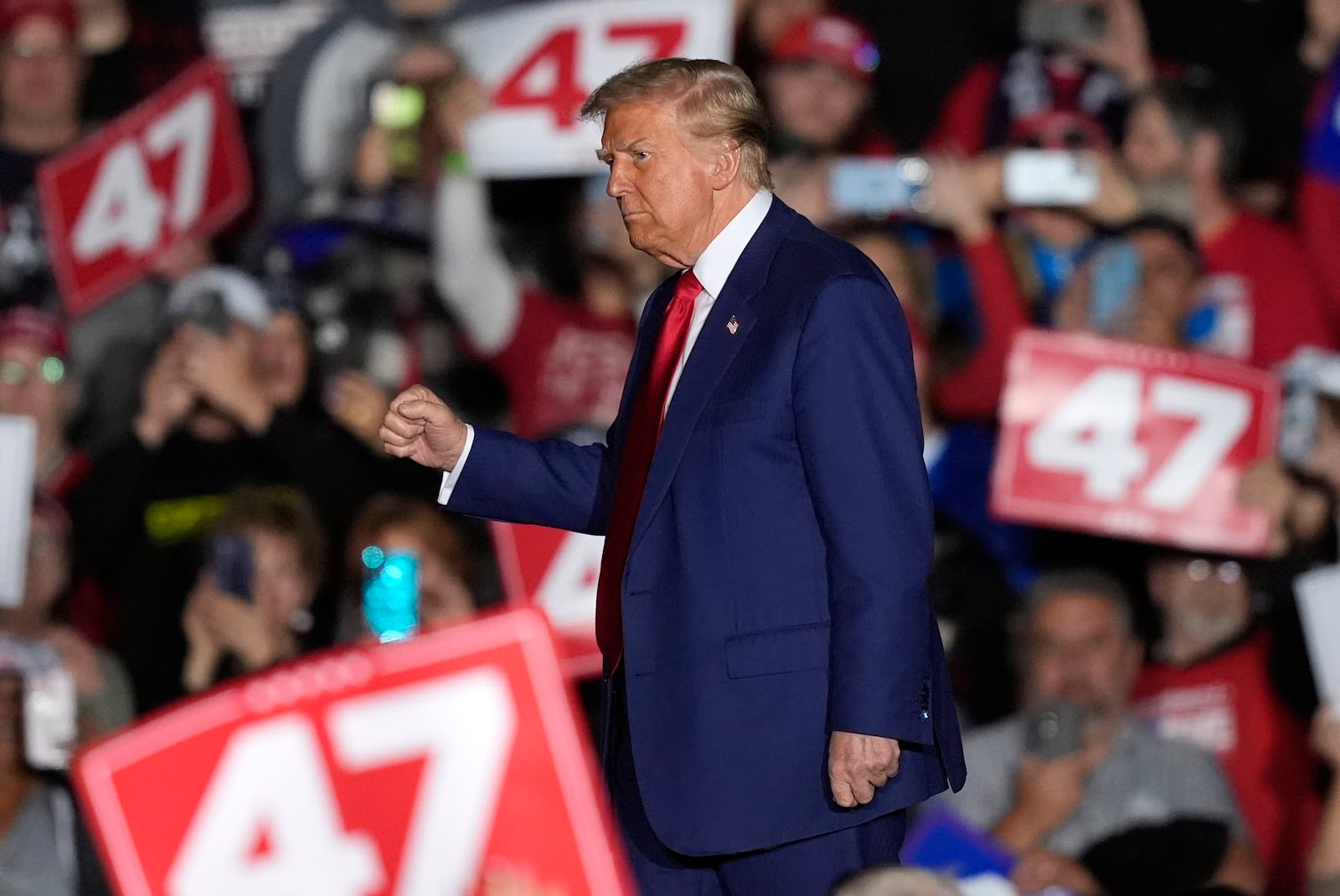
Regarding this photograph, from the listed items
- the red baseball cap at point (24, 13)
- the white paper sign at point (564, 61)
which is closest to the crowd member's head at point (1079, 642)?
Answer: the white paper sign at point (564, 61)

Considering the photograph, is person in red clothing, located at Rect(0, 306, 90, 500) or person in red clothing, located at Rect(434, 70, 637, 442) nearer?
person in red clothing, located at Rect(434, 70, 637, 442)

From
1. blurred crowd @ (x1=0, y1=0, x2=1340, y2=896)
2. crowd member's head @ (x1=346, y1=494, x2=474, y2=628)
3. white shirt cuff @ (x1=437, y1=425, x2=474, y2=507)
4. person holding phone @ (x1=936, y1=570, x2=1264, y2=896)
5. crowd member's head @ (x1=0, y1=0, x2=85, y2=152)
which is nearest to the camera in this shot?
white shirt cuff @ (x1=437, y1=425, x2=474, y2=507)

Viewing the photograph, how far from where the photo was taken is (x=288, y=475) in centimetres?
555

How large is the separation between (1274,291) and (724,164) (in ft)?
10.8

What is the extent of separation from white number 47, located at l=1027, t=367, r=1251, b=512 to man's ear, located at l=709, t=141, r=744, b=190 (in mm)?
2527

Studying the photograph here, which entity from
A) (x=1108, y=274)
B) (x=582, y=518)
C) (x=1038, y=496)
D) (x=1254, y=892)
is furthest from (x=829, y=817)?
(x=1108, y=274)

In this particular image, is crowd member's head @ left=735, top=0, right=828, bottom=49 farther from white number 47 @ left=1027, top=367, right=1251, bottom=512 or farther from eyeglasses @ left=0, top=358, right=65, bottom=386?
eyeglasses @ left=0, top=358, right=65, bottom=386

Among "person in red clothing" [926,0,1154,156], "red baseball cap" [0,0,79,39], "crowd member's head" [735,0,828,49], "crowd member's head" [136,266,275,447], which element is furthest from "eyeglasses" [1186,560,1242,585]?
"red baseball cap" [0,0,79,39]

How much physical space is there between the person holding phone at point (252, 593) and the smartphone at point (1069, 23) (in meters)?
2.57

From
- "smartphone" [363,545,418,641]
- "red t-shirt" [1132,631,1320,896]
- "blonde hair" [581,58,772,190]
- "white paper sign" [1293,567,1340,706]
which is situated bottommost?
"red t-shirt" [1132,631,1320,896]

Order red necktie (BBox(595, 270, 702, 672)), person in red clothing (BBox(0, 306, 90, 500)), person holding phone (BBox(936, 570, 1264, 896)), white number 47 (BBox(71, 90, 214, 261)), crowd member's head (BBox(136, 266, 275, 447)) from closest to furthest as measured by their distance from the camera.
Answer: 1. red necktie (BBox(595, 270, 702, 672))
2. person holding phone (BBox(936, 570, 1264, 896))
3. crowd member's head (BBox(136, 266, 275, 447))
4. person in red clothing (BBox(0, 306, 90, 500))
5. white number 47 (BBox(71, 90, 214, 261))

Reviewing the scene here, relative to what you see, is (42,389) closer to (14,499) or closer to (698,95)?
(14,499)

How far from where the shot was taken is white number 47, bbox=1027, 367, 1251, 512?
4938 mm

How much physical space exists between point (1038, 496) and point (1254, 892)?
108 cm
